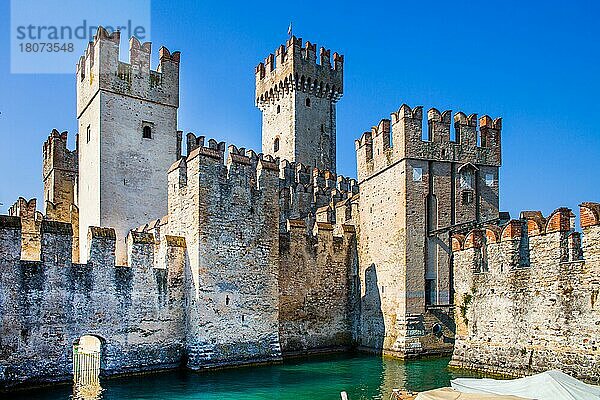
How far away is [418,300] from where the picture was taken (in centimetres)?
2483

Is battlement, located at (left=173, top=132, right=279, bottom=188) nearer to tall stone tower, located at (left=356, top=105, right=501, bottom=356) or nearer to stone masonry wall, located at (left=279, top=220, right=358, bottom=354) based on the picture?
stone masonry wall, located at (left=279, top=220, right=358, bottom=354)

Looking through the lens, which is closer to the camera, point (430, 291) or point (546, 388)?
point (546, 388)

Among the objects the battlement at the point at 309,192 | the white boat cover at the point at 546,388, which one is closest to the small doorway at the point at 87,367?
the white boat cover at the point at 546,388

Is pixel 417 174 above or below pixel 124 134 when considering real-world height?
below

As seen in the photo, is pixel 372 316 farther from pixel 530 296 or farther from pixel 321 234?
pixel 530 296

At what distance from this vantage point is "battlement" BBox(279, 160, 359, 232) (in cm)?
3469

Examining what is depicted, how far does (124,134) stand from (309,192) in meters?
10.8

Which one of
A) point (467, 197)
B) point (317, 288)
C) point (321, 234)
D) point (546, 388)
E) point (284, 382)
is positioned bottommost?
point (284, 382)

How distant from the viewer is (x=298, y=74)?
45.9 metres

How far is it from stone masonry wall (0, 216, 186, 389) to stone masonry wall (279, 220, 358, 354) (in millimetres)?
5067

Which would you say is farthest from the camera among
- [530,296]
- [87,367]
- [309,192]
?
[309,192]

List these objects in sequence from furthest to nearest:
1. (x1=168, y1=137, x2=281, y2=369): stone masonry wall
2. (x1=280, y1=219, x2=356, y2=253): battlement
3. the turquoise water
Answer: (x1=280, y1=219, x2=356, y2=253): battlement → (x1=168, y1=137, x2=281, y2=369): stone masonry wall → the turquoise water

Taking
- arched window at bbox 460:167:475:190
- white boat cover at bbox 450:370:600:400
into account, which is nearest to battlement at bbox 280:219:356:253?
arched window at bbox 460:167:475:190

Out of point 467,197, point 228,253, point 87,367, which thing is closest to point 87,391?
point 87,367
